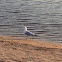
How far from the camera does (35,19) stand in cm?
1805

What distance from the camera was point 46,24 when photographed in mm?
16859

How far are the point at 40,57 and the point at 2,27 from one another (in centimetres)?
739

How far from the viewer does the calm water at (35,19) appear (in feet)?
49.6

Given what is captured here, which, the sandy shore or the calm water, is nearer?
the sandy shore

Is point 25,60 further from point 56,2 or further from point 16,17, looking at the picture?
point 56,2

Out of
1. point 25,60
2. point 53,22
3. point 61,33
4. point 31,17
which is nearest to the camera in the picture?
point 25,60

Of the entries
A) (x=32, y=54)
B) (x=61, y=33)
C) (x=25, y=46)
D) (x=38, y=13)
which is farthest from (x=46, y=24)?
(x=32, y=54)

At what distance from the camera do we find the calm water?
1511cm

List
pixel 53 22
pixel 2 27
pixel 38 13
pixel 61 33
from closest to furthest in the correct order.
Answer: pixel 61 33 < pixel 2 27 < pixel 53 22 < pixel 38 13

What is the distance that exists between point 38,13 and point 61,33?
5.14 meters

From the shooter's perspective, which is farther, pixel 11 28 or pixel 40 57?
pixel 11 28

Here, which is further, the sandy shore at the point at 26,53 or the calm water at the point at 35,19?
the calm water at the point at 35,19

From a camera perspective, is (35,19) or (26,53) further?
(35,19)

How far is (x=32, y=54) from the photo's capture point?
9.44 meters
